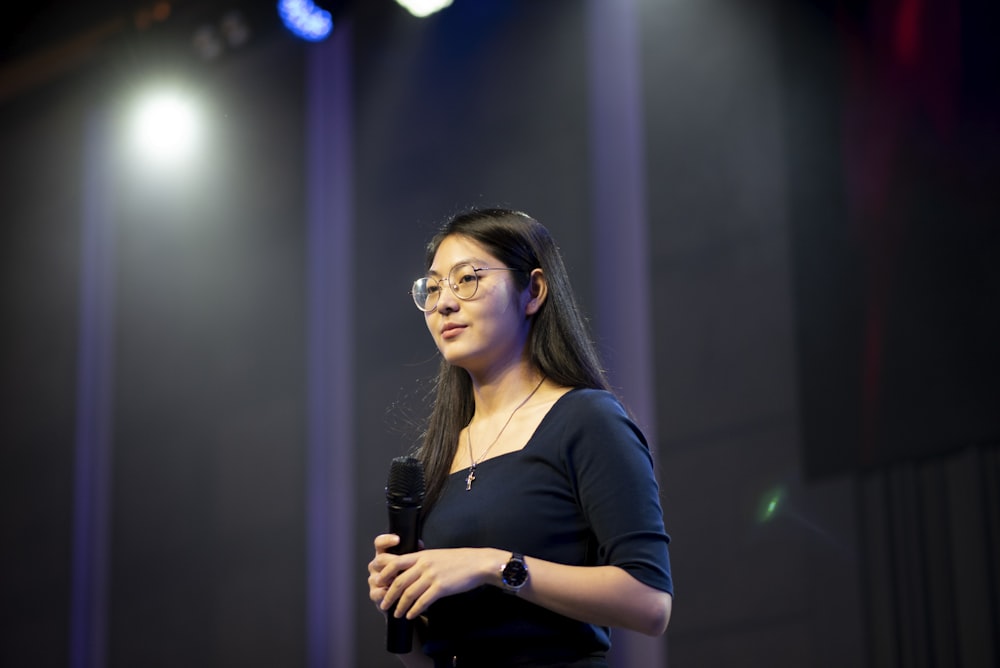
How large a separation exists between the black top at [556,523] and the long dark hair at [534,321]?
0.13 m

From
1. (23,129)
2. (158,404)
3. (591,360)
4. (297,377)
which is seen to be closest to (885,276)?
(591,360)

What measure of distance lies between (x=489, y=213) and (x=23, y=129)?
14.6 feet

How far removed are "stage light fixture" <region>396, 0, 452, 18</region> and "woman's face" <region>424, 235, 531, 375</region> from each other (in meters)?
2.68

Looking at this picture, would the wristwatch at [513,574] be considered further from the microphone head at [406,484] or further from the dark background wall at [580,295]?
the dark background wall at [580,295]

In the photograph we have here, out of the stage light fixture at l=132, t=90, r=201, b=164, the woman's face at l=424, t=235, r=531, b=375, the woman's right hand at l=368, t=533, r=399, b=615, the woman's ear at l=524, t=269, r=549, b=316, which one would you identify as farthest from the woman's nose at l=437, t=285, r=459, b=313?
the stage light fixture at l=132, t=90, r=201, b=164

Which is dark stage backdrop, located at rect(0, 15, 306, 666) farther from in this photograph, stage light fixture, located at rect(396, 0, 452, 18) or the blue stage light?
stage light fixture, located at rect(396, 0, 452, 18)

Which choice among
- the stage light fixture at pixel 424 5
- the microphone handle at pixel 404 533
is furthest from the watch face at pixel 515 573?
the stage light fixture at pixel 424 5

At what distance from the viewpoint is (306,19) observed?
450 centimetres

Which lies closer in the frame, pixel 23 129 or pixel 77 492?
pixel 77 492

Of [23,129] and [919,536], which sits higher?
[23,129]

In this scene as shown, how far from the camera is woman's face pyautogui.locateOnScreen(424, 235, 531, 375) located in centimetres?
175

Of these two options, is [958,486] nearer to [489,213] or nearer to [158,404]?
[489,213]

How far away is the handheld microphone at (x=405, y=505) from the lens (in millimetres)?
1561

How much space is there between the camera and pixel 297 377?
4.41 m
